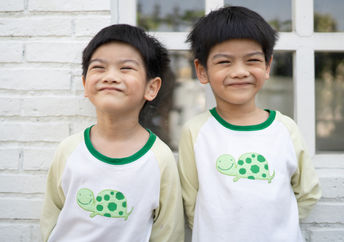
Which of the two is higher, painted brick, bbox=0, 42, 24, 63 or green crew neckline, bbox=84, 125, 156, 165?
painted brick, bbox=0, 42, 24, 63

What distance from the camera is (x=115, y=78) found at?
108cm

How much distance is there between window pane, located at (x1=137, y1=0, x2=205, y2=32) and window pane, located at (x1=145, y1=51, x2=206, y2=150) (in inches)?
6.6

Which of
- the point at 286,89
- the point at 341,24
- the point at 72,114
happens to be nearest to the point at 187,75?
the point at 286,89

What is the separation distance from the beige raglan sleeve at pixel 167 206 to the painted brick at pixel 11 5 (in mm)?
924

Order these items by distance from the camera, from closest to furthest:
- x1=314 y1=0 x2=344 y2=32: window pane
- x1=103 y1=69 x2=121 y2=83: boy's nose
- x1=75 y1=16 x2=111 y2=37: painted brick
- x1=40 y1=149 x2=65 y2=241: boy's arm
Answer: x1=103 y1=69 x2=121 y2=83: boy's nose < x1=40 y1=149 x2=65 y2=241: boy's arm < x1=75 y1=16 x2=111 y2=37: painted brick < x1=314 y1=0 x2=344 y2=32: window pane

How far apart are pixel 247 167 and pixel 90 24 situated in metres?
0.94

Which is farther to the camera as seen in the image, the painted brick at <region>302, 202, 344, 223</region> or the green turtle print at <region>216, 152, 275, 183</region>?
the painted brick at <region>302, 202, 344, 223</region>

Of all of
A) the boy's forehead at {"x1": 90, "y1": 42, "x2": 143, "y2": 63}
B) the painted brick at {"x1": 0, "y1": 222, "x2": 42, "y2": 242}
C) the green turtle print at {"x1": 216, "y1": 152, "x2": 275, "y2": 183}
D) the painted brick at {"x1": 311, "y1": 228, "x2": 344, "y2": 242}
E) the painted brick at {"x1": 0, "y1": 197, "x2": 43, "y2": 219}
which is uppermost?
the boy's forehead at {"x1": 90, "y1": 42, "x2": 143, "y2": 63}

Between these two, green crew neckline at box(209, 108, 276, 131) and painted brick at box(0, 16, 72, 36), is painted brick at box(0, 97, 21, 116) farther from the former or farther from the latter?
green crew neckline at box(209, 108, 276, 131)

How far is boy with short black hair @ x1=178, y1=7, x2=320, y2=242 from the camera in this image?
1119mm

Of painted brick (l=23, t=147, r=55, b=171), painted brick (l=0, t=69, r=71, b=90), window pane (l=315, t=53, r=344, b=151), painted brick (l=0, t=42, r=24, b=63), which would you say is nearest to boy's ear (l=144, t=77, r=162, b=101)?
painted brick (l=0, t=69, r=71, b=90)

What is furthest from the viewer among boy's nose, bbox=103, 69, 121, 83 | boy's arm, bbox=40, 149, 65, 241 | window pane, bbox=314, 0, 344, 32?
window pane, bbox=314, 0, 344, 32

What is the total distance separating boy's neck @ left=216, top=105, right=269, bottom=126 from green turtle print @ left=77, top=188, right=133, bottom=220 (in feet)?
1.79

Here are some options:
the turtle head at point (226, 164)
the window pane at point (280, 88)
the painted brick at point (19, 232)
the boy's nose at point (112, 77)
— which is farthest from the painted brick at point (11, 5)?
the window pane at point (280, 88)
